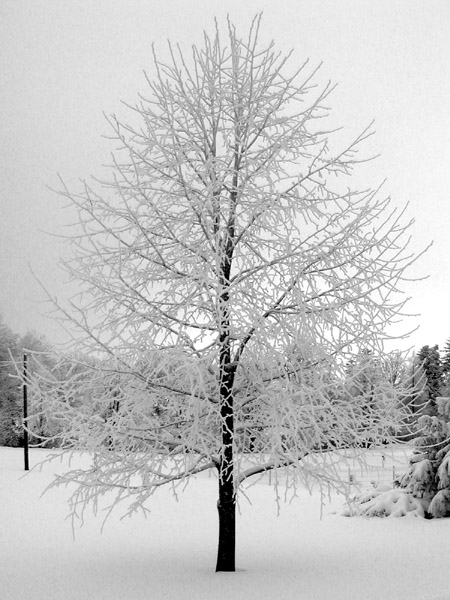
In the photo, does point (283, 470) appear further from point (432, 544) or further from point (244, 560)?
point (432, 544)

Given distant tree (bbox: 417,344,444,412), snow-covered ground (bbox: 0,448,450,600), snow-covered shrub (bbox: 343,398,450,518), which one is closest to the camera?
snow-covered ground (bbox: 0,448,450,600)

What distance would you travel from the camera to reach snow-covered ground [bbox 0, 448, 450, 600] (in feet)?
28.7

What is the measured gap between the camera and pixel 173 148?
922 centimetres

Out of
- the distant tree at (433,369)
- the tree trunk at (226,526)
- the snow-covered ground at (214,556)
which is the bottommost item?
the snow-covered ground at (214,556)

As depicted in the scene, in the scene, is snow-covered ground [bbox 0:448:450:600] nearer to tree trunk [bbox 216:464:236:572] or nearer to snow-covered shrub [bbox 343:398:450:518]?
tree trunk [bbox 216:464:236:572]

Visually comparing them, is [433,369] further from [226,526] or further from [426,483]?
[226,526]

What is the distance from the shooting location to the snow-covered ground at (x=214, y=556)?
8.74 metres

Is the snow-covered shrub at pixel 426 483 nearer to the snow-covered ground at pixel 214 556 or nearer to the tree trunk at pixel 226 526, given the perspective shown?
the snow-covered ground at pixel 214 556

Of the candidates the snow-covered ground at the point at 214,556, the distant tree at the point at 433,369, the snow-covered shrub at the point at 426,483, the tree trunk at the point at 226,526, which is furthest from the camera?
the distant tree at the point at 433,369

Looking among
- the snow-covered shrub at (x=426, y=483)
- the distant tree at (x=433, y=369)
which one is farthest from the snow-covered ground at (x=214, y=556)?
the distant tree at (x=433, y=369)

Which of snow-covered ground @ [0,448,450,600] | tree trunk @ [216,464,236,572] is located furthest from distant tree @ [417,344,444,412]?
tree trunk @ [216,464,236,572]

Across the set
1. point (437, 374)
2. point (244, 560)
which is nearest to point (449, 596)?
point (244, 560)

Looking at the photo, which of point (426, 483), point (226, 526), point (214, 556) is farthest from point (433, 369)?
point (226, 526)

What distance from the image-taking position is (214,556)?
1092cm
